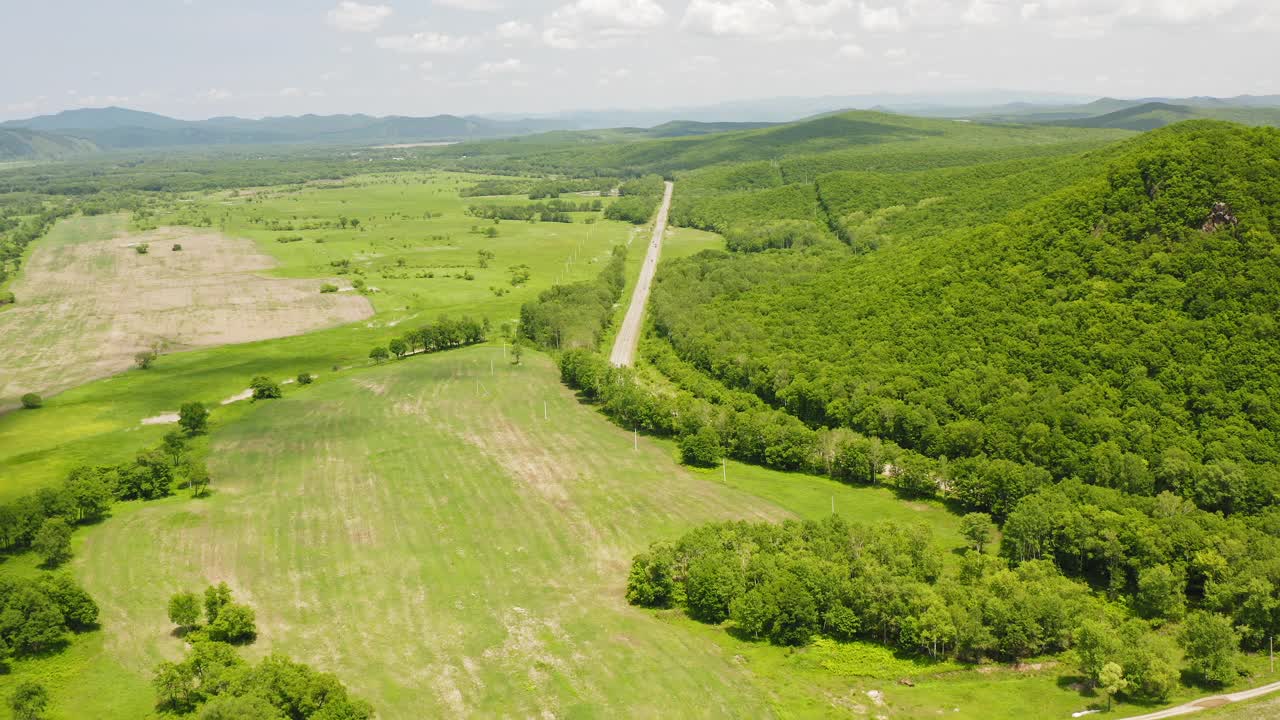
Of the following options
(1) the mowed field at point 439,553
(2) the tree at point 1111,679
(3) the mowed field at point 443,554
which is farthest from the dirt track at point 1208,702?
(1) the mowed field at point 439,553

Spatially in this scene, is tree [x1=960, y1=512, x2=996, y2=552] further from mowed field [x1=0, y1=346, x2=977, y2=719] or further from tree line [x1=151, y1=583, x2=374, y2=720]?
tree line [x1=151, y1=583, x2=374, y2=720]

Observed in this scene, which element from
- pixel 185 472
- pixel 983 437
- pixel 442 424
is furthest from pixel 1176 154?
pixel 185 472

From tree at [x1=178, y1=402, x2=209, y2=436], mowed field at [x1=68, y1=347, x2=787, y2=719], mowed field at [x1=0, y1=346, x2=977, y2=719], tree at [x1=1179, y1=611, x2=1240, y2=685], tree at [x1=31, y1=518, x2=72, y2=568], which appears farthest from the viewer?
tree at [x1=178, y1=402, x2=209, y2=436]

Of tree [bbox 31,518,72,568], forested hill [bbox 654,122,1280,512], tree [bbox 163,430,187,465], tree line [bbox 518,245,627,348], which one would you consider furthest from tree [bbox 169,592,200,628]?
tree line [bbox 518,245,627,348]

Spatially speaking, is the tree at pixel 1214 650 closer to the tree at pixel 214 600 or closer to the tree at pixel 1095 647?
the tree at pixel 1095 647

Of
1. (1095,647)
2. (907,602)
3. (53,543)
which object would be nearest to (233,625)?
(53,543)

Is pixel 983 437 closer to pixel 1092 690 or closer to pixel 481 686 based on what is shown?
pixel 1092 690

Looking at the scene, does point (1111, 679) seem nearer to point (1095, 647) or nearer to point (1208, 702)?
point (1095, 647)
